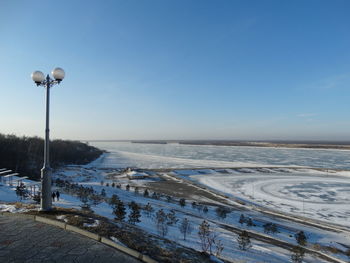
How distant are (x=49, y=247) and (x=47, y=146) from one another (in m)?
3.00

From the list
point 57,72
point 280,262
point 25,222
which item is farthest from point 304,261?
point 57,72

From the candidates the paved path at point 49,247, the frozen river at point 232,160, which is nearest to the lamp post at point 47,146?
the paved path at point 49,247

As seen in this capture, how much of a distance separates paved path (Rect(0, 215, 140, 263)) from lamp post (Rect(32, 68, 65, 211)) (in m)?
1.01

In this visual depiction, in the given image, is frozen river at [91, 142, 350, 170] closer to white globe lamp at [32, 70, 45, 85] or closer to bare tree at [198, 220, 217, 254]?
bare tree at [198, 220, 217, 254]

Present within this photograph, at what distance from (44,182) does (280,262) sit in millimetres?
8066

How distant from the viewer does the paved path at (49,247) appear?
3.71 meters

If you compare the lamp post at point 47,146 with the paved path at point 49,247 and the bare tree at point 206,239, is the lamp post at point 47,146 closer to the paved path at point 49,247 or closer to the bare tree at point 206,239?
the paved path at point 49,247

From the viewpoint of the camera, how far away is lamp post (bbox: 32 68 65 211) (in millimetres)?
6012

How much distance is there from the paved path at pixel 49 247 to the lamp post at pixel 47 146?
1011mm

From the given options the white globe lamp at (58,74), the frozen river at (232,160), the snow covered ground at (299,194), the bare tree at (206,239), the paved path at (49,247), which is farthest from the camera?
the frozen river at (232,160)

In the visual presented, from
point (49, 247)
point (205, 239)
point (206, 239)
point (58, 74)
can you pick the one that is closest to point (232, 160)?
point (206, 239)

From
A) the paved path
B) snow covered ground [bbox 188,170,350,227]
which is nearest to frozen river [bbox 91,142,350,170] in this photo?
snow covered ground [bbox 188,170,350,227]

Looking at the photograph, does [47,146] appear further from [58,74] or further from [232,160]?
[232,160]

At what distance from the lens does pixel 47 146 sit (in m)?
6.17
